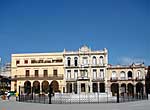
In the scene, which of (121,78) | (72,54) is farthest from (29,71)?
(121,78)

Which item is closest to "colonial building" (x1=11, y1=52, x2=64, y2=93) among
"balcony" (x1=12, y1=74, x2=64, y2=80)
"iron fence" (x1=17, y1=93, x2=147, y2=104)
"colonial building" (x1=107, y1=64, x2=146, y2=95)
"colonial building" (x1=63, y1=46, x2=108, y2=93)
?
"balcony" (x1=12, y1=74, x2=64, y2=80)

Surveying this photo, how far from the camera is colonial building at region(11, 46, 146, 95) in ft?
221

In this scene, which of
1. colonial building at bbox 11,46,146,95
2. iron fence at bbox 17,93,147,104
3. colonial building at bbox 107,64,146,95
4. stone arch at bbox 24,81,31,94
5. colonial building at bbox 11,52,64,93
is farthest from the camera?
colonial building at bbox 11,52,64,93

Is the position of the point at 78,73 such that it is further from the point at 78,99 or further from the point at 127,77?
the point at 78,99

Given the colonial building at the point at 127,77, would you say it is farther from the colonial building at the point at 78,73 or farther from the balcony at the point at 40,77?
the balcony at the point at 40,77

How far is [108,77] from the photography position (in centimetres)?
6875

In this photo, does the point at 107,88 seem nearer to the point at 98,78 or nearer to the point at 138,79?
the point at 98,78

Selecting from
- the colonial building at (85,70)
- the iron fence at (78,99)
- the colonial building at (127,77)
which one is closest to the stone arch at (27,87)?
the colonial building at (85,70)

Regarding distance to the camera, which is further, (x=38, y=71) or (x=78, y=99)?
(x=38, y=71)

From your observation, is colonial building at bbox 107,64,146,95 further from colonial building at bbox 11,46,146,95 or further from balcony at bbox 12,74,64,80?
balcony at bbox 12,74,64,80

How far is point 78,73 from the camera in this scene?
6769 cm

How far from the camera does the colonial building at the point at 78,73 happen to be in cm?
6738

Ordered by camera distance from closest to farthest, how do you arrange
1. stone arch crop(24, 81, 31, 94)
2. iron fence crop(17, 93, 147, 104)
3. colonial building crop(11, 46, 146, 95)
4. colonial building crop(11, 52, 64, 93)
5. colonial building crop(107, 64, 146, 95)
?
1. iron fence crop(17, 93, 147, 104)
2. stone arch crop(24, 81, 31, 94)
3. colonial building crop(11, 46, 146, 95)
4. colonial building crop(107, 64, 146, 95)
5. colonial building crop(11, 52, 64, 93)

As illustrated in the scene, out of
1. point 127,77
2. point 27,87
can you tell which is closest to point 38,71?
point 127,77
